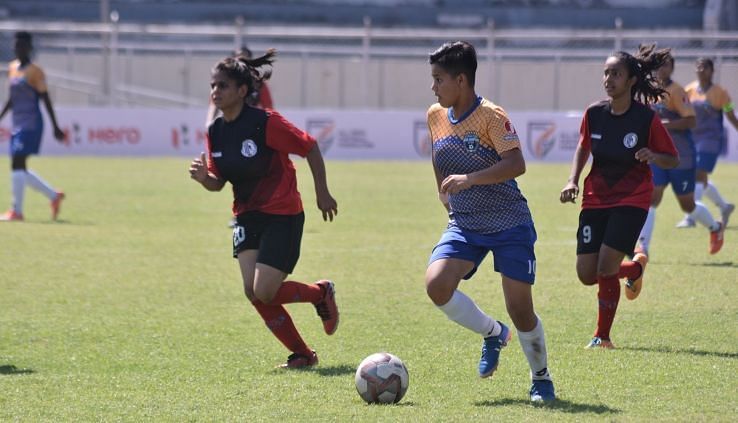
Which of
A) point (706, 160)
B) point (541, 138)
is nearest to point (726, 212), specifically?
point (706, 160)

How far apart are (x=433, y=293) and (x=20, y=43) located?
1034cm

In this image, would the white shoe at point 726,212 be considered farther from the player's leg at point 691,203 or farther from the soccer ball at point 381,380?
the soccer ball at point 381,380

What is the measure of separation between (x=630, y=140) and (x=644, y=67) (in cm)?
48

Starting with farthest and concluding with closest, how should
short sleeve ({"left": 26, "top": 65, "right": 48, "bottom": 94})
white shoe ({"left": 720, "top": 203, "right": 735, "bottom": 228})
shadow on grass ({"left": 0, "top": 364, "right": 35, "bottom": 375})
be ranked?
short sleeve ({"left": 26, "top": 65, "right": 48, "bottom": 94}), white shoe ({"left": 720, "top": 203, "right": 735, "bottom": 228}), shadow on grass ({"left": 0, "top": 364, "right": 35, "bottom": 375})

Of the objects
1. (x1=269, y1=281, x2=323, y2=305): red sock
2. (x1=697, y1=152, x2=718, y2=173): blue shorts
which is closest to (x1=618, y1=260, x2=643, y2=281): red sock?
(x1=269, y1=281, x2=323, y2=305): red sock

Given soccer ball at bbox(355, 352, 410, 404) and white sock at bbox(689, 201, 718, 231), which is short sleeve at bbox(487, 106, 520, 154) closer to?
soccer ball at bbox(355, 352, 410, 404)

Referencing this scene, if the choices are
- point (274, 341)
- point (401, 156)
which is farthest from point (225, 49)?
point (274, 341)

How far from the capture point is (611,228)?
7.47 metres

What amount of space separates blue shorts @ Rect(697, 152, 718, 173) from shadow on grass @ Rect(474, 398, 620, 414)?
29.9 feet

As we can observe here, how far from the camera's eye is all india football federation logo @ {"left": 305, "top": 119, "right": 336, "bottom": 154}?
26.8 m

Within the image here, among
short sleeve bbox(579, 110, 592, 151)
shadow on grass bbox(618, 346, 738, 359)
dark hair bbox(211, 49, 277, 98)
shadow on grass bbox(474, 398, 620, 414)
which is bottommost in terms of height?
shadow on grass bbox(618, 346, 738, 359)

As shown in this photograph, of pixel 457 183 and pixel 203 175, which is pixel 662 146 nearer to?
pixel 457 183

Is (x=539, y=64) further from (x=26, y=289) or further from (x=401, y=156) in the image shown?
(x=26, y=289)

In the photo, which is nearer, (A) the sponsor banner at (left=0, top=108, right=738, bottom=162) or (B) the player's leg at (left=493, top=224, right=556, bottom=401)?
(B) the player's leg at (left=493, top=224, right=556, bottom=401)
